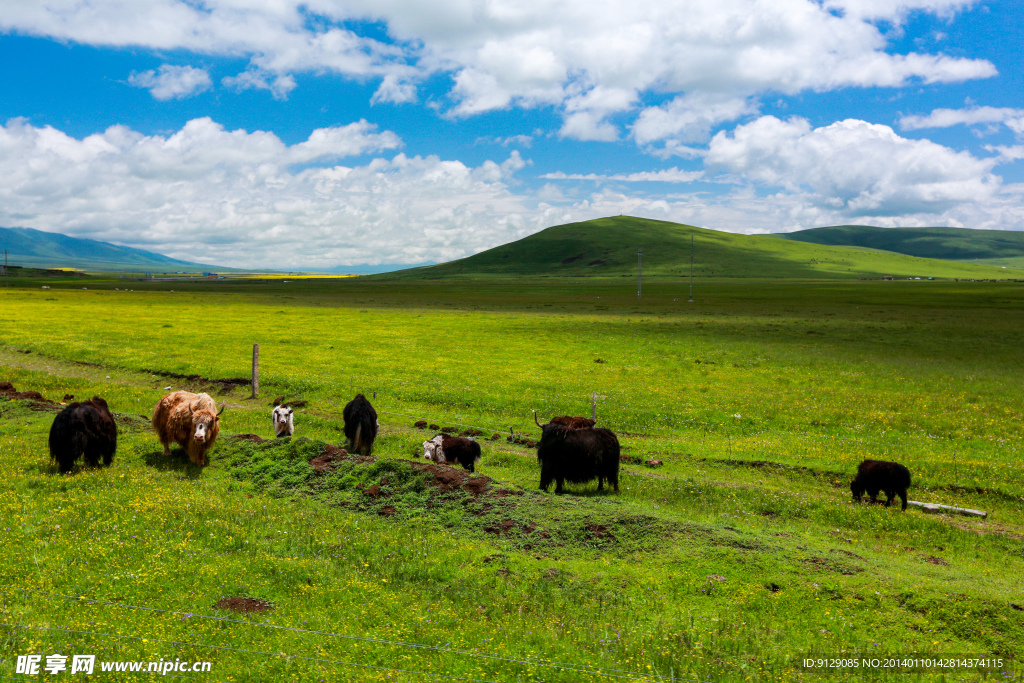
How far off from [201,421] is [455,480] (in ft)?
23.5

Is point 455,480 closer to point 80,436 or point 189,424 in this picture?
point 189,424

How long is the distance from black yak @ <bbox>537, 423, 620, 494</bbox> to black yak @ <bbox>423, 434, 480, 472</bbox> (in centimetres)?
304

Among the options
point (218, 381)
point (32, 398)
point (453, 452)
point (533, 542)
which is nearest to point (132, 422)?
point (32, 398)

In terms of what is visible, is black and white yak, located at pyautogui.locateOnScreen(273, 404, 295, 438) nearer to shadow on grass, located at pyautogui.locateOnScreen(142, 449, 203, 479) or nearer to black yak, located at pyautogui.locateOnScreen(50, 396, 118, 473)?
shadow on grass, located at pyautogui.locateOnScreen(142, 449, 203, 479)

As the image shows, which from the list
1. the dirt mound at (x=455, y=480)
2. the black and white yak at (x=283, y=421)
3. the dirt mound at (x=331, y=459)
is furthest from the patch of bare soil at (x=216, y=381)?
the dirt mound at (x=455, y=480)

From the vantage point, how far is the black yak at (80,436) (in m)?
13.5

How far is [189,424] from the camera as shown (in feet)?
50.5

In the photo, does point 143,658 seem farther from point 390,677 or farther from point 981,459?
point 981,459

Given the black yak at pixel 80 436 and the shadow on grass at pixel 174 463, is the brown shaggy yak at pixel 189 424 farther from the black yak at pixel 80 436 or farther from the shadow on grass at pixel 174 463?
the black yak at pixel 80 436

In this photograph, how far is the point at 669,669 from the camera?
734cm

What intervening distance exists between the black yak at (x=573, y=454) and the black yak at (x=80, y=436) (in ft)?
36.9

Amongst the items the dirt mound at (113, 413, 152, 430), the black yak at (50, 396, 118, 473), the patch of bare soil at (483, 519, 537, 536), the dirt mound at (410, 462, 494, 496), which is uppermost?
the black yak at (50, 396, 118, 473)

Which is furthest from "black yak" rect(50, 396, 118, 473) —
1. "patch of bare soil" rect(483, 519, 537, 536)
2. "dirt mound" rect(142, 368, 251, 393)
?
"dirt mound" rect(142, 368, 251, 393)

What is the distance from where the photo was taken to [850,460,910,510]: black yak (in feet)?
49.0
